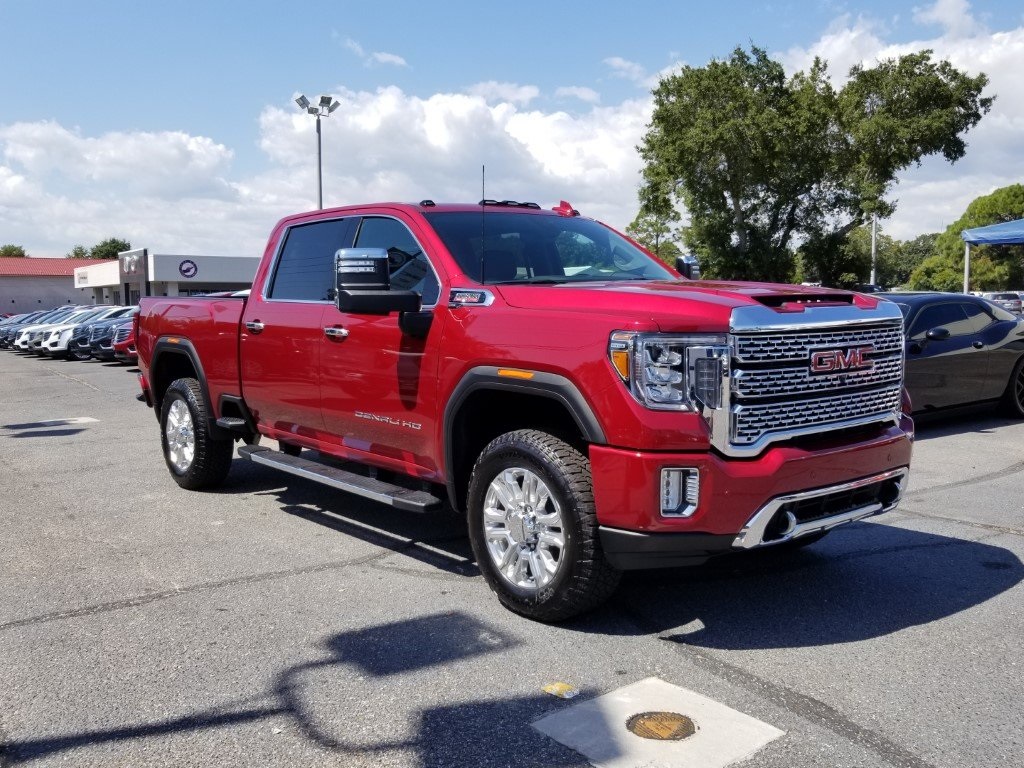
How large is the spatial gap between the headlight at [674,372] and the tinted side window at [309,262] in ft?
8.48

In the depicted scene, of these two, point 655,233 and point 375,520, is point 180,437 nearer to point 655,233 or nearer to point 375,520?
point 375,520

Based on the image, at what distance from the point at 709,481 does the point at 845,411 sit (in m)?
0.94

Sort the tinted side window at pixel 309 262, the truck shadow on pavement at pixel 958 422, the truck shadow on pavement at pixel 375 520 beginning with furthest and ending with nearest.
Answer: the truck shadow on pavement at pixel 958 422 < the tinted side window at pixel 309 262 < the truck shadow on pavement at pixel 375 520

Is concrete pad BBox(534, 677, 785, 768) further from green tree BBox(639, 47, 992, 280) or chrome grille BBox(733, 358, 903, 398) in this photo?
green tree BBox(639, 47, 992, 280)

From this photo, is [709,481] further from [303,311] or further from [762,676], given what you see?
[303,311]

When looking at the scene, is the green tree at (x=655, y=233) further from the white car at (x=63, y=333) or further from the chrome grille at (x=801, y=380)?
the chrome grille at (x=801, y=380)

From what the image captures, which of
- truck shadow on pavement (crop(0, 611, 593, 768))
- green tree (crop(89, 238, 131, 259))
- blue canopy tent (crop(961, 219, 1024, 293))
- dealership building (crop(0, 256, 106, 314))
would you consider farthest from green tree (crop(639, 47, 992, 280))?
green tree (crop(89, 238, 131, 259))

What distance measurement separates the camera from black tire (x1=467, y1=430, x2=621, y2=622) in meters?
4.09

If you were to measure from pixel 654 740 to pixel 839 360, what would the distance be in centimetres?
194

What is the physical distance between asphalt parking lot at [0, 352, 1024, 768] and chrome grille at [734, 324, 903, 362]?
1.27 m

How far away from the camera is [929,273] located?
7281 centimetres

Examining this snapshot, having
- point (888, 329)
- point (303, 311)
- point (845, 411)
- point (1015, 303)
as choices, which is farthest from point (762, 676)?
point (1015, 303)

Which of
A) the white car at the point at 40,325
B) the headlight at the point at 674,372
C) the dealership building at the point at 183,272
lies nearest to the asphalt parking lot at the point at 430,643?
the headlight at the point at 674,372

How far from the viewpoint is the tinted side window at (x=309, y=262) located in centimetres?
598
